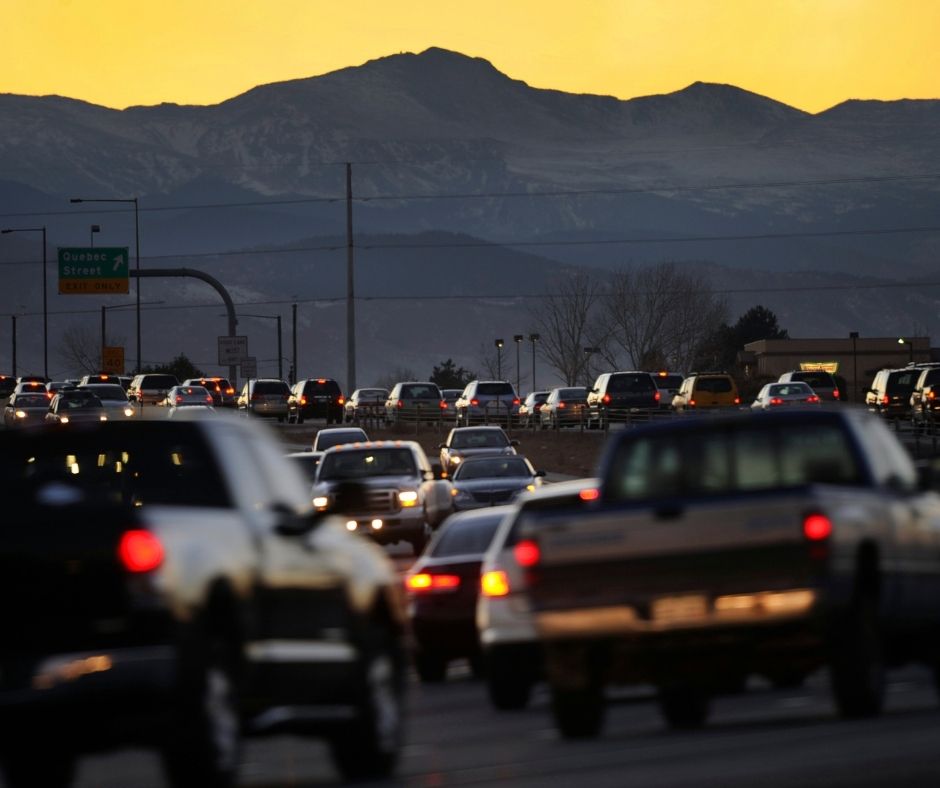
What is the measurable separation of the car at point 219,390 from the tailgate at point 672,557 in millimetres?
85139

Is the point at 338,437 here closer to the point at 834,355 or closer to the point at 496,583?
the point at 496,583

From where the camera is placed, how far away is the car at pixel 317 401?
93.8 meters

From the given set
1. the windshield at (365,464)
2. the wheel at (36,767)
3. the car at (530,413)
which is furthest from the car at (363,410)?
the wheel at (36,767)

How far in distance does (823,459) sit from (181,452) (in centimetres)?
408

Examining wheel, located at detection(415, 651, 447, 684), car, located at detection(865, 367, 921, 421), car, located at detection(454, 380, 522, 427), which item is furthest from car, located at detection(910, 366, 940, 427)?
wheel, located at detection(415, 651, 447, 684)

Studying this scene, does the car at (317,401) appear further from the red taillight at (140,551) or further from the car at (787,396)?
the red taillight at (140,551)

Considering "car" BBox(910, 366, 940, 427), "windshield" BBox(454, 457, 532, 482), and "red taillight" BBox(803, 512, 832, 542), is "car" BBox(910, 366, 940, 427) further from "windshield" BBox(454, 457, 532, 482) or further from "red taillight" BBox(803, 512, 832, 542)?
"red taillight" BBox(803, 512, 832, 542)

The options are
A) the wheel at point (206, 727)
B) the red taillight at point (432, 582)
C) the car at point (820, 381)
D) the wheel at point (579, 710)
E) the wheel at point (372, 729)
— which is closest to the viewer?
the wheel at point (206, 727)

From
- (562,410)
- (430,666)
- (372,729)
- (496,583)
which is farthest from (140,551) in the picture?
(562,410)

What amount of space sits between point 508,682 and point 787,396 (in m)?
58.1

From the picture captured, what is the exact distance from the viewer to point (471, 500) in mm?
45406

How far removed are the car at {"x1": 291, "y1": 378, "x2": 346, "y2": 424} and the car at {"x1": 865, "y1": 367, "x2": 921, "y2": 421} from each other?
28.8 m

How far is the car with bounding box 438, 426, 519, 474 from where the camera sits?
56.9 m

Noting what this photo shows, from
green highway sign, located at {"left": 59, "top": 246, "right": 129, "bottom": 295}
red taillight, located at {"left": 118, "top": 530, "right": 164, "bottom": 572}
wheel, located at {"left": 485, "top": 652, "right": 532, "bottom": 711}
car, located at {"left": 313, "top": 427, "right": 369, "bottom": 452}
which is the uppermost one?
green highway sign, located at {"left": 59, "top": 246, "right": 129, "bottom": 295}
